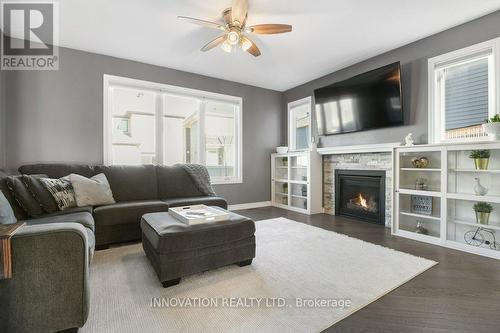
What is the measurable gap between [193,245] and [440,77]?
3.64 meters

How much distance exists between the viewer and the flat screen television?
3.34 meters

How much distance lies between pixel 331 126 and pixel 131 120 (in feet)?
11.5

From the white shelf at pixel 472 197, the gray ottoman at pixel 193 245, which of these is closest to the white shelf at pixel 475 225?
the white shelf at pixel 472 197

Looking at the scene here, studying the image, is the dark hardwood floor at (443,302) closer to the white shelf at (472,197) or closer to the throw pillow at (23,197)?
the white shelf at (472,197)

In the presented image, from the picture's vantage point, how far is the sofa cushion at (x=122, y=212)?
8.41ft

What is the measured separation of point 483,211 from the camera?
253cm

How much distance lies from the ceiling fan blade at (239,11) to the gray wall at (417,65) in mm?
2414

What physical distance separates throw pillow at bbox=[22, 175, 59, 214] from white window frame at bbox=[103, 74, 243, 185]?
1.24 meters

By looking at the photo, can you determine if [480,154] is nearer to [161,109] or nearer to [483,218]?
[483,218]

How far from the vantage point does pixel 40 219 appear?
2148 mm

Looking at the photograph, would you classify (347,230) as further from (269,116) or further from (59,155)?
(59,155)

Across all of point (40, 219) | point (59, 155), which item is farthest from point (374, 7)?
point (59, 155)

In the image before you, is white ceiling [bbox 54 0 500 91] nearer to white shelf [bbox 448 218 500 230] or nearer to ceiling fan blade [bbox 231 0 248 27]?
ceiling fan blade [bbox 231 0 248 27]

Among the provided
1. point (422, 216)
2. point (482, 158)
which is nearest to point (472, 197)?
point (482, 158)
